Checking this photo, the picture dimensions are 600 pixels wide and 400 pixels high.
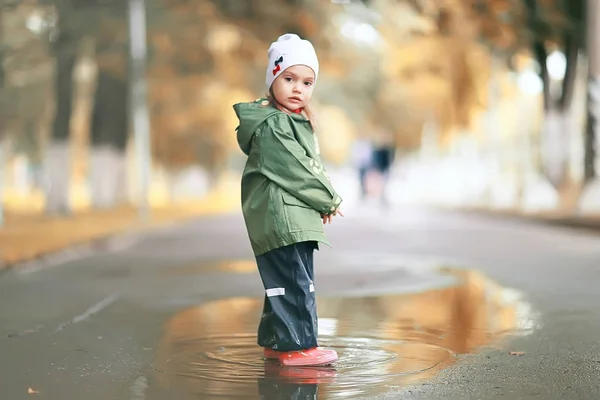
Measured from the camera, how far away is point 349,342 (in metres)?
9.00

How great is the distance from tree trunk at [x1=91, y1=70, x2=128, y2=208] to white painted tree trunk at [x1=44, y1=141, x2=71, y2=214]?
7525mm

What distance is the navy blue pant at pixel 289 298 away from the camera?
7.74 metres

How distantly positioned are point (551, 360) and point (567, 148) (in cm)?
2769

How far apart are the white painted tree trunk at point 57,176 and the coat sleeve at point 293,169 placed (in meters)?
27.4

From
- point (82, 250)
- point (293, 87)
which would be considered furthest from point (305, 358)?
point (82, 250)

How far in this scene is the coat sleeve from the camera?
7.69 meters

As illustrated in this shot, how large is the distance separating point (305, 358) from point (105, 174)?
1440 inches

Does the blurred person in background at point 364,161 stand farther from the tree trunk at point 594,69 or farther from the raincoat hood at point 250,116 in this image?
the raincoat hood at point 250,116

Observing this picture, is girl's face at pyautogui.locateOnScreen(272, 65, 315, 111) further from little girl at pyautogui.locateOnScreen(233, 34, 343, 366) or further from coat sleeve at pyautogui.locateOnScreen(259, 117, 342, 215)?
coat sleeve at pyautogui.locateOnScreen(259, 117, 342, 215)

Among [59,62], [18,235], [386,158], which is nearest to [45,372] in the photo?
[18,235]

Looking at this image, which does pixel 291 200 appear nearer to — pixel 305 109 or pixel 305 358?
pixel 305 109

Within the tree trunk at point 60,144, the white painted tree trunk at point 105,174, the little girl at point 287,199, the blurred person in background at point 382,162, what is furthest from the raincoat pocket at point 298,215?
the blurred person in background at point 382,162

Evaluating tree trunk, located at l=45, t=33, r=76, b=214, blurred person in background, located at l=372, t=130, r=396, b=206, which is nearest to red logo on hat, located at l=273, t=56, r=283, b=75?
tree trunk, located at l=45, t=33, r=76, b=214

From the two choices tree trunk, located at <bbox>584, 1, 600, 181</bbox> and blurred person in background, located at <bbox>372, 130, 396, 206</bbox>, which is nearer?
tree trunk, located at <bbox>584, 1, 600, 181</bbox>
